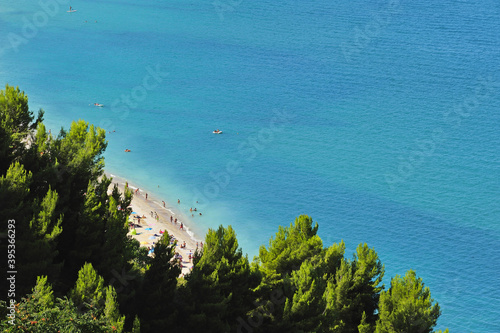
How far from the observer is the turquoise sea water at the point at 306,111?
60.9 m

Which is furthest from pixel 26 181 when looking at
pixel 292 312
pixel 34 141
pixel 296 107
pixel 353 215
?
pixel 296 107

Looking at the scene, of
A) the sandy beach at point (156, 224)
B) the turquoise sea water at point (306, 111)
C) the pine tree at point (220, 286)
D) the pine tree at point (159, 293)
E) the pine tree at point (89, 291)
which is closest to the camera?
the pine tree at point (89, 291)

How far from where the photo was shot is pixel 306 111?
8381cm

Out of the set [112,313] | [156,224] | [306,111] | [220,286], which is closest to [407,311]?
[220,286]

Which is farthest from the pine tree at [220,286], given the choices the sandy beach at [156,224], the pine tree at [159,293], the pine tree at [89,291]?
the sandy beach at [156,224]

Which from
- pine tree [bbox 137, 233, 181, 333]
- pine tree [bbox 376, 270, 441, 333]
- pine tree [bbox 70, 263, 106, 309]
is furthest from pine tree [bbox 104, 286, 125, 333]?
pine tree [bbox 376, 270, 441, 333]

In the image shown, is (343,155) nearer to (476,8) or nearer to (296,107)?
(296,107)

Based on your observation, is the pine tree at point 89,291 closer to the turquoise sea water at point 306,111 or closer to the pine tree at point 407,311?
the pine tree at point 407,311

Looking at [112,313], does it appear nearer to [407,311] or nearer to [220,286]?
[220,286]

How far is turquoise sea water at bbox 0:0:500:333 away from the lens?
6091 centimetres

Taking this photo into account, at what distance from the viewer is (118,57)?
10206cm

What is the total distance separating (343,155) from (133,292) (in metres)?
49.5

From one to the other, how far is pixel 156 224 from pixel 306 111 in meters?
32.6

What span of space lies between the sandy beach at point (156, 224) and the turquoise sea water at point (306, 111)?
7.02ft
